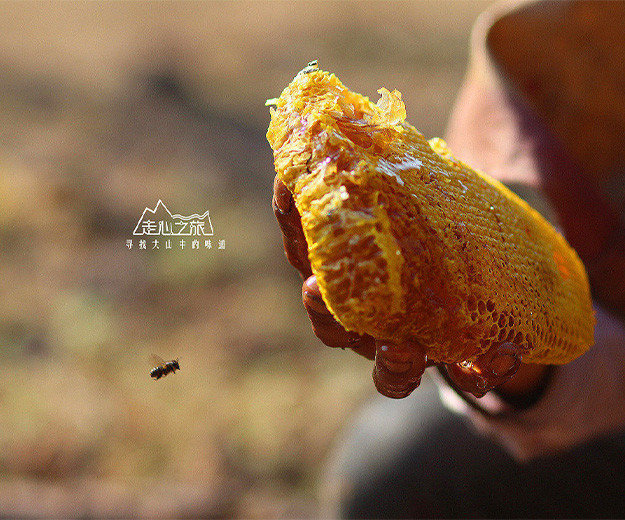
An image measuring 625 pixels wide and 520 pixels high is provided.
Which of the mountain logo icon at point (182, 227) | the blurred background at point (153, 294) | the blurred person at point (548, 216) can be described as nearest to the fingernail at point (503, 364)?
the blurred person at point (548, 216)

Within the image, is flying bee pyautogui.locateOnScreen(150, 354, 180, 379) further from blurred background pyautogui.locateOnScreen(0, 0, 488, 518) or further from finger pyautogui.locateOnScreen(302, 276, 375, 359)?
blurred background pyautogui.locateOnScreen(0, 0, 488, 518)

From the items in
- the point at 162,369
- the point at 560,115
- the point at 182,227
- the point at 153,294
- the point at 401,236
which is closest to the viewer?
the point at 401,236

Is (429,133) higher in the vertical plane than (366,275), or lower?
higher

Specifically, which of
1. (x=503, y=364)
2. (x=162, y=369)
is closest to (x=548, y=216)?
(x=503, y=364)

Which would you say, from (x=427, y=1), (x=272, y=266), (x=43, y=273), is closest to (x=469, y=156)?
(x=272, y=266)

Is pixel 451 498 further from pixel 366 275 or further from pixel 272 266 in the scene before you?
pixel 272 266

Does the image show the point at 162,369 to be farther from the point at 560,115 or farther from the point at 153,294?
the point at 153,294

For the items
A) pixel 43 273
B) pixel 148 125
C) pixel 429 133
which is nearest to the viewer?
pixel 43 273
